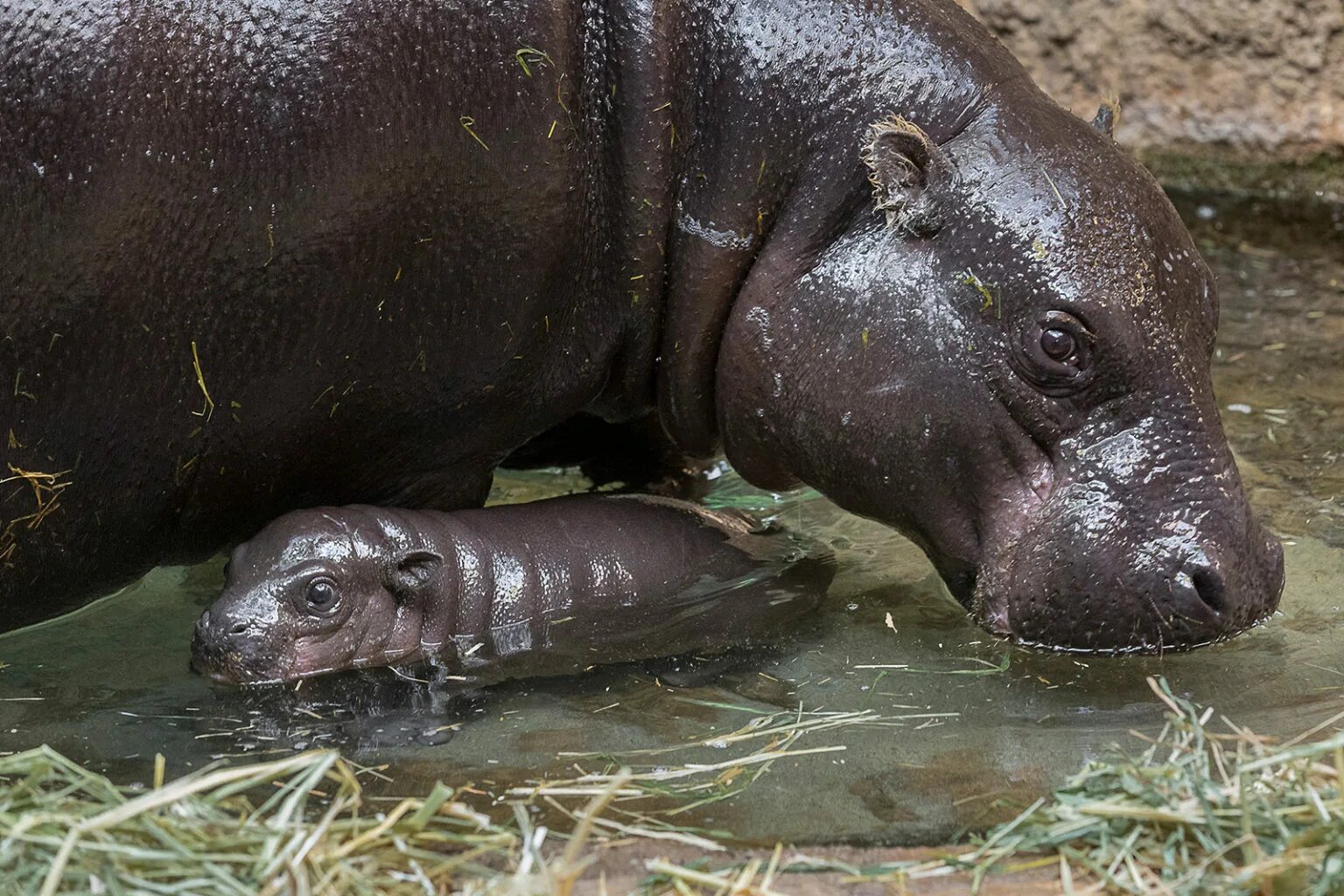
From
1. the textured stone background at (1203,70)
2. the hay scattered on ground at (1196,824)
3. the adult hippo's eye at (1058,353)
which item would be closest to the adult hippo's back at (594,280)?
the adult hippo's eye at (1058,353)

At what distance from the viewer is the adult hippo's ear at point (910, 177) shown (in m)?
4.20

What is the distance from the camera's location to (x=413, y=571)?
4.35 m

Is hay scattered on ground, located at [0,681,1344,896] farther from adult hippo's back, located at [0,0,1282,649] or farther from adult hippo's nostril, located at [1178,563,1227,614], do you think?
adult hippo's back, located at [0,0,1282,649]

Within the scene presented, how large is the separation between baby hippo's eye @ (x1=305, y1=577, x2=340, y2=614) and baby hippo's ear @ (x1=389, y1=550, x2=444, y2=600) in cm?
16

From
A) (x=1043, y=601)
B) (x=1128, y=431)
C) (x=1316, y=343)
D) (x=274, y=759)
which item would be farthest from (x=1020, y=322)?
(x=1316, y=343)

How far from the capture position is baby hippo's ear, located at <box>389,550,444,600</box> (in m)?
4.32

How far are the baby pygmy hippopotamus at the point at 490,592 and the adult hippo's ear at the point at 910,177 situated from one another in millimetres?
1070

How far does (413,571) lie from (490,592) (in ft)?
0.67

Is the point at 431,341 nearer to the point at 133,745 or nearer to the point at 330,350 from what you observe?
the point at 330,350

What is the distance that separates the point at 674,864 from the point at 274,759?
37.9 inches

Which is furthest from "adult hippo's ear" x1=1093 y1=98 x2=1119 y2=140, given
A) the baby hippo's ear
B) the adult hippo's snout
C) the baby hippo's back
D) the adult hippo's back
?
the baby hippo's ear

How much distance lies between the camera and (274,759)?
11.9ft

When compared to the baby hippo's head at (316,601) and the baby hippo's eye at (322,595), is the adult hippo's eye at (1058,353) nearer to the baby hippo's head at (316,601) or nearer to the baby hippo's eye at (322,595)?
the baby hippo's head at (316,601)

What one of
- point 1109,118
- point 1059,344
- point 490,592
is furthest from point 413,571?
point 1109,118
